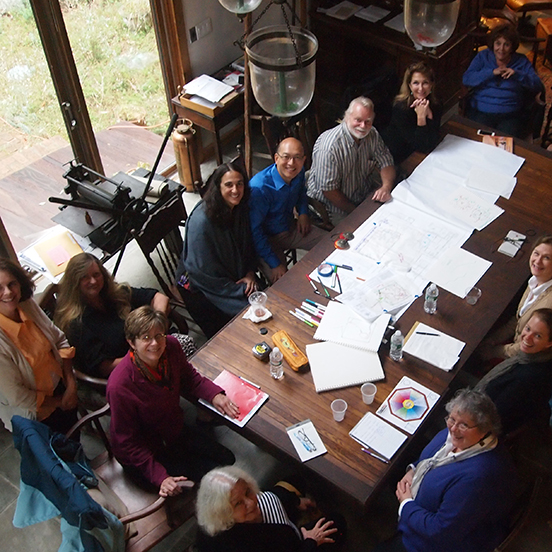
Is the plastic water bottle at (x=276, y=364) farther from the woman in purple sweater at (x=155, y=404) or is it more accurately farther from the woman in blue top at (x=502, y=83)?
the woman in blue top at (x=502, y=83)

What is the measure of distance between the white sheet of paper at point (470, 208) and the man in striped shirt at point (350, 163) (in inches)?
14.6

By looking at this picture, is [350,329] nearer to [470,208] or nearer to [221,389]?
[221,389]

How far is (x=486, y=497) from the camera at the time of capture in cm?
215

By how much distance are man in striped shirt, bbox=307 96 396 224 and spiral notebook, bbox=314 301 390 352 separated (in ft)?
3.22

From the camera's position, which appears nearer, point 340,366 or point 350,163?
point 340,366

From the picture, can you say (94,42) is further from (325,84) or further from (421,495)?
(421,495)

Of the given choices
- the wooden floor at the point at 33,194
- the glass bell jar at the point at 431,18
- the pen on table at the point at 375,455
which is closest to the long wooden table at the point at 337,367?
the pen on table at the point at 375,455

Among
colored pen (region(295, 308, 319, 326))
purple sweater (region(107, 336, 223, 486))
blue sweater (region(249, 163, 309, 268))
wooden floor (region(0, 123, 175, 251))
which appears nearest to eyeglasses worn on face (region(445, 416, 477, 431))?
colored pen (region(295, 308, 319, 326))

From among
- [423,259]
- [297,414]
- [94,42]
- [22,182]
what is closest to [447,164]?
[423,259]

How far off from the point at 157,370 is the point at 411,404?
1109 mm

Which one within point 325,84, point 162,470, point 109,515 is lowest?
point 325,84

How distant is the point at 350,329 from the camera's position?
2912mm

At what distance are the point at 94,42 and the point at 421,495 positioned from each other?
3517 mm

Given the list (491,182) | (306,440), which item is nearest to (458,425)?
(306,440)
